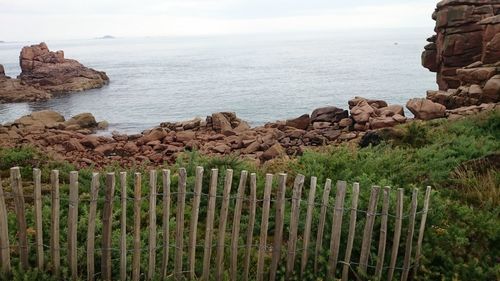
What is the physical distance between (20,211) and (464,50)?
2985 centimetres

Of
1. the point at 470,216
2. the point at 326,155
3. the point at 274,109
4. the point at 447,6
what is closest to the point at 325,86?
the point at 274,109

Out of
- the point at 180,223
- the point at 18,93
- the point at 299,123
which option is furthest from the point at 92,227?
the point at 18,93

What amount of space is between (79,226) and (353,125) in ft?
70.7

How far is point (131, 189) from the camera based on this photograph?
368 inches

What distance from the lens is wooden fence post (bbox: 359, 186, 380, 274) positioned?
5.93 meters

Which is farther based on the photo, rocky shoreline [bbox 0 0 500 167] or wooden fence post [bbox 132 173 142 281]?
rocky shoreline [bbox 0 0 500 167]

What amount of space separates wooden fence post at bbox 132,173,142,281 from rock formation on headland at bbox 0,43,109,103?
170 feet

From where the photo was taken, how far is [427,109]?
25219mm

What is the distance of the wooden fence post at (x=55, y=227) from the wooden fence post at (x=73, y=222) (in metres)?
0.15

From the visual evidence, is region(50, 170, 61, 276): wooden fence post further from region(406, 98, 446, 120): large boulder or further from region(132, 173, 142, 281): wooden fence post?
region(406, 98, 446, 120): large boulder

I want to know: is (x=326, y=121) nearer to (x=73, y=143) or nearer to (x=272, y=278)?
(x=73, y=143)

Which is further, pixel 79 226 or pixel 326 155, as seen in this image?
pixel 326 155

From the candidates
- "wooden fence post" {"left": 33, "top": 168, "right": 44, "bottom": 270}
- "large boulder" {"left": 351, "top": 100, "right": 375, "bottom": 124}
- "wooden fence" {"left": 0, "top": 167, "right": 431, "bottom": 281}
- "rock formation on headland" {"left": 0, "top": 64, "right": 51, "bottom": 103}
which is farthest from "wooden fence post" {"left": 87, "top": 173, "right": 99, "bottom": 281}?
"rock formation on headland" {"left": 0, "top": 64, "right": 51, "bottom": 103}

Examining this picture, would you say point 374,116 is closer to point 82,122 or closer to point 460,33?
point 460,33
